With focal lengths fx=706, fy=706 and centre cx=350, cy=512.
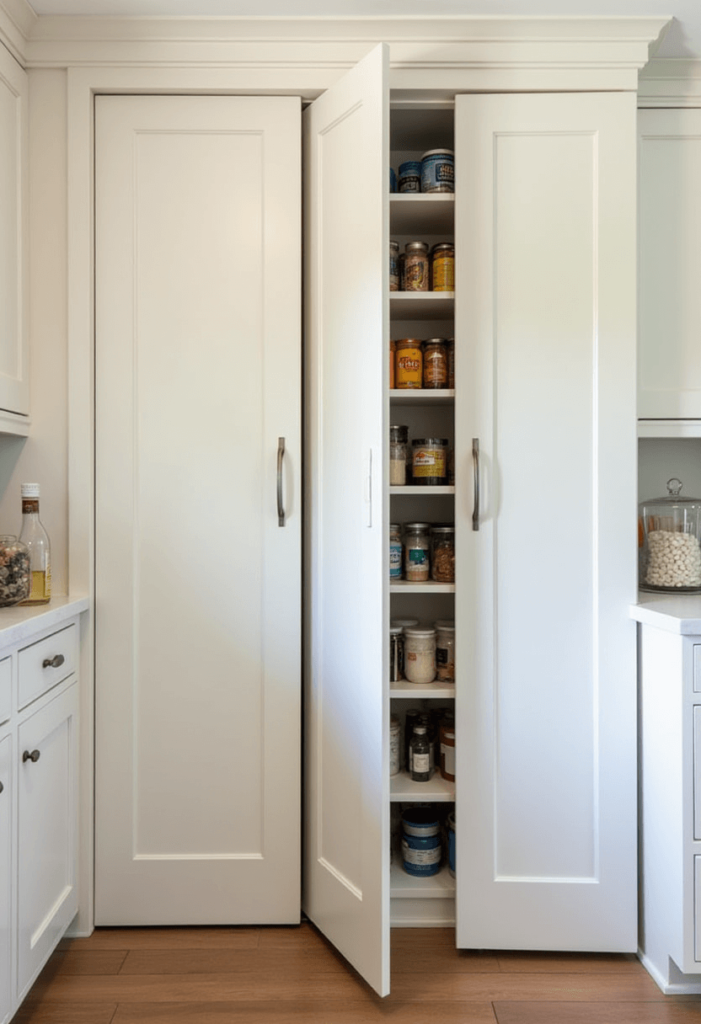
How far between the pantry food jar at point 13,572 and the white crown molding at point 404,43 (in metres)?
1.26

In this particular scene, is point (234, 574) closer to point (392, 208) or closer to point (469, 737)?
point (469, 737)

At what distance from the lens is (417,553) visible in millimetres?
1922

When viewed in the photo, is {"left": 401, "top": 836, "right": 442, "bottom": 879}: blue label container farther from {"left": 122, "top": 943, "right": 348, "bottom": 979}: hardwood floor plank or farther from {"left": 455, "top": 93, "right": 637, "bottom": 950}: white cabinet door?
{"left": 122, "top": 943, "right": 348, "bottom": 979}: hardwood floor plank

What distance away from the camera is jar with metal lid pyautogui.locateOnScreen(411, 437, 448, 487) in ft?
6.21

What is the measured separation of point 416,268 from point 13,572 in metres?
1.26

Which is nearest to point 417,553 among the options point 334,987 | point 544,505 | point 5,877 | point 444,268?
point 544,505

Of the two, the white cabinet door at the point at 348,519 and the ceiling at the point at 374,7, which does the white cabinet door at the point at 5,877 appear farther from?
the ceiling at the point at 374,7

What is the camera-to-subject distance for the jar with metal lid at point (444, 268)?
1.86 m

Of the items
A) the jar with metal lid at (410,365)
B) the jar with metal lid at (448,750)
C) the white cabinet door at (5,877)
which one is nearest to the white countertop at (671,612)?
the jar with metal lid at (448,750)

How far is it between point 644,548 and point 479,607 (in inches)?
22.7

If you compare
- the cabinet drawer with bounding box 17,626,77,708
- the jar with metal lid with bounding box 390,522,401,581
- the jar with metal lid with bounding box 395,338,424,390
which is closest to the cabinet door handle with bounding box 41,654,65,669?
the cabinet drawer with bounding box 17,626,77,708

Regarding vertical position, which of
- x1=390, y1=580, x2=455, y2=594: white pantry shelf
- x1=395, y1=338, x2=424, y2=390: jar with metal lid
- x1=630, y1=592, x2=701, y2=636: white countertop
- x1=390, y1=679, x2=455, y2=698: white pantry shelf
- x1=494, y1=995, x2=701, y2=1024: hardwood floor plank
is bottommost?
x1=494, y1=995, x2=701, y2=1024: hardwood floor plank

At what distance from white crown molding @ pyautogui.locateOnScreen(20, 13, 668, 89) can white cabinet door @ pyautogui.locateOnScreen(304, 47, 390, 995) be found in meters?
0.17

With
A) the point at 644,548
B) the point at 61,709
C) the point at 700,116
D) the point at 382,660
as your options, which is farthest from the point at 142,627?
the point at 700,116
